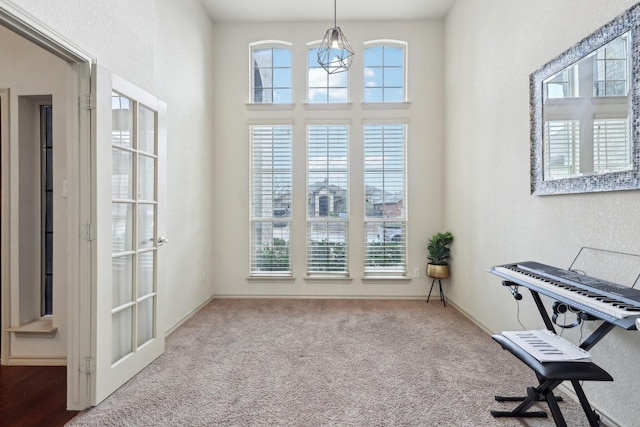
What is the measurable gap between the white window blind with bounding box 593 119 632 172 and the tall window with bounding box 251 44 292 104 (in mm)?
3624

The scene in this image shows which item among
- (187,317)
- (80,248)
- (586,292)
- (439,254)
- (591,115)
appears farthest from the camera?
(439,254)

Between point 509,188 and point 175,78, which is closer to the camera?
point 509,188

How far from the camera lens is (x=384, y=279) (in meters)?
4.72

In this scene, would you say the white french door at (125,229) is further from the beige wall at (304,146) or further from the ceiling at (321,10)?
the ceiling at (321,10)

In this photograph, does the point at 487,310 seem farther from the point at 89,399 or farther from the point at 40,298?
the point at 40,298

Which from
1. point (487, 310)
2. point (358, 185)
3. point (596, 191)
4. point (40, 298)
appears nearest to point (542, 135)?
point (596, 191)

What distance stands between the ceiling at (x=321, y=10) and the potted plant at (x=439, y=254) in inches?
113

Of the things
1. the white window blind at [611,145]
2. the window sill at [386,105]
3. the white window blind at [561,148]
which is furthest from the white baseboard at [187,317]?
the white window blind at [611,145]

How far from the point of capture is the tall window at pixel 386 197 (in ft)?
15.6

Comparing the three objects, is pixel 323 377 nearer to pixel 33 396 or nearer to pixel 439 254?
pixel 33 396

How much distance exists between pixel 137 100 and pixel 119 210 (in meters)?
0.84

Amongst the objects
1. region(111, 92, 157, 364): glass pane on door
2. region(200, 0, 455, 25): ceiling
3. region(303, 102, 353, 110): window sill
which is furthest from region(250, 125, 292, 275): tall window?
region(111, 92, 157, 364): glass pane on door

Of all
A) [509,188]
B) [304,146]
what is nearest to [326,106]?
[304,146]

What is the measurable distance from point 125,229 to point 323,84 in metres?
3.32
